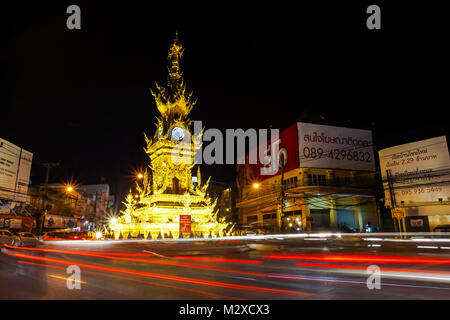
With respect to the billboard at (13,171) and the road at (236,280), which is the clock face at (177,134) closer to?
the road at (236,280)

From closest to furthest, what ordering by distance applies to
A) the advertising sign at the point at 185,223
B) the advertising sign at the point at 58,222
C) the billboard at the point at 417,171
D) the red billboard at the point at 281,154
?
the advertising sign at the point at 185,223
the billboard at the point at 417,171
the red billboard at the point at 281,154
the advertising sign at the point at 58,222

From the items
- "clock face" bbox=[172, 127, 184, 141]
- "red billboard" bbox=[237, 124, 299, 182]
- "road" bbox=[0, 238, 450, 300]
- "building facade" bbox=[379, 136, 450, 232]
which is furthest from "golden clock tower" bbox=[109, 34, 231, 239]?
"building facade" bbox=[379, 136, 450, 232]

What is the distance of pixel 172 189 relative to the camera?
21.7 metres

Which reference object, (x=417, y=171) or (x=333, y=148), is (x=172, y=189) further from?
(x=333, y=148)

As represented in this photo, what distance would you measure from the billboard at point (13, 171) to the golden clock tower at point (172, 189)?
2112 centimetres

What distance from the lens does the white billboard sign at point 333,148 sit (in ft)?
134

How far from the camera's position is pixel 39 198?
4444 centimetres

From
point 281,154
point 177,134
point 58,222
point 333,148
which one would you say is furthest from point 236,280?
point 58,222

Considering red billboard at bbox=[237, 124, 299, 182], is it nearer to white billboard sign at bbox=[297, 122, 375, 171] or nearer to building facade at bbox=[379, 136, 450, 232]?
white billboard sign at bbox=[297, 122, 375, 171]

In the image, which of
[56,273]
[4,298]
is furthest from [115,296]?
[56,273]

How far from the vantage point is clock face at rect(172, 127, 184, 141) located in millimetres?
22734

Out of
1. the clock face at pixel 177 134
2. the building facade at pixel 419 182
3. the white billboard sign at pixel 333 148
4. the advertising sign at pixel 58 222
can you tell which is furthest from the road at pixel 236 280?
the advertising sign at pixel 58 222

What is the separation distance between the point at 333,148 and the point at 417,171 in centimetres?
1347
